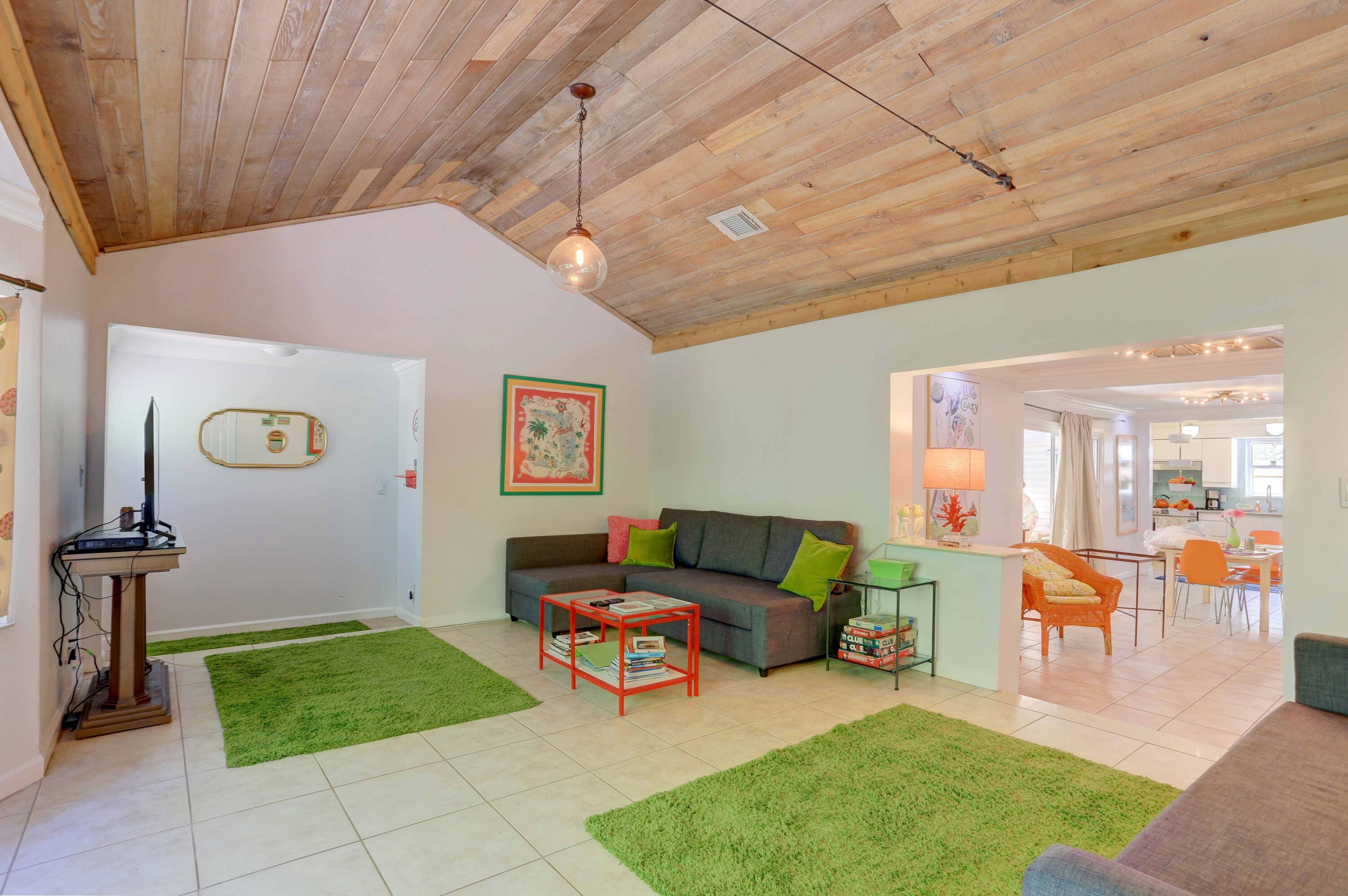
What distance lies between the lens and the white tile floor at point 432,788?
2129mm

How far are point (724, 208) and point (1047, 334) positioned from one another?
2001mm

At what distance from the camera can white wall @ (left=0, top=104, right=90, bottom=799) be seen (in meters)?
2.51

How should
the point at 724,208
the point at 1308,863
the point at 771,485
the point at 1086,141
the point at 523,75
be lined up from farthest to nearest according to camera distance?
the point at 771,485
the point at 724,208
the point at 523,75
the point at 1086,141
the point at 1308,863

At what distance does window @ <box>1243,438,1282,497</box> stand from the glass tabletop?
349 inches

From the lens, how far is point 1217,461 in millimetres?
10453

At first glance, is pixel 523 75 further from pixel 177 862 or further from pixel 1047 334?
pixel 177 862

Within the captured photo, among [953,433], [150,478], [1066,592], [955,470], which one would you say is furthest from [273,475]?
[1066,592]

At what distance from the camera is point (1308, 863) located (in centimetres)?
143

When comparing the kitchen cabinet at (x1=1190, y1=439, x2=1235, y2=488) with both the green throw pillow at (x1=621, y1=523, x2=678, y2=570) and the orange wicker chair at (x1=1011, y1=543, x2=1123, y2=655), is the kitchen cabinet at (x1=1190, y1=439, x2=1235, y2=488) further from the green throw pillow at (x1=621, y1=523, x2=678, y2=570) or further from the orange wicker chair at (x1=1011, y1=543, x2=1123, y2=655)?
the green throw pillow at (x1=621, y1=523, x2=678, y2=570)

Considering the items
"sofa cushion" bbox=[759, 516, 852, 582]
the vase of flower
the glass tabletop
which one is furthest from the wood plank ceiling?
the vase of flower

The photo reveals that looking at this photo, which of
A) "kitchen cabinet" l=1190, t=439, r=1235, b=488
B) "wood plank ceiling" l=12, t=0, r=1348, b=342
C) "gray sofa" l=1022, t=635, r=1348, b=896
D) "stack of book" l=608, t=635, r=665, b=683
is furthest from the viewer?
"kitchen cabinet" l=1190, t=439, r=1235, b=488

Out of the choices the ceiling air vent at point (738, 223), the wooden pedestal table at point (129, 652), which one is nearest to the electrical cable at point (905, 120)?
the ceiling air vent at point (738, 223)

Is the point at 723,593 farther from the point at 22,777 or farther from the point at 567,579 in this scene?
the point at 22,777

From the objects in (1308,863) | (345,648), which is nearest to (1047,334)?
(1308,863)
